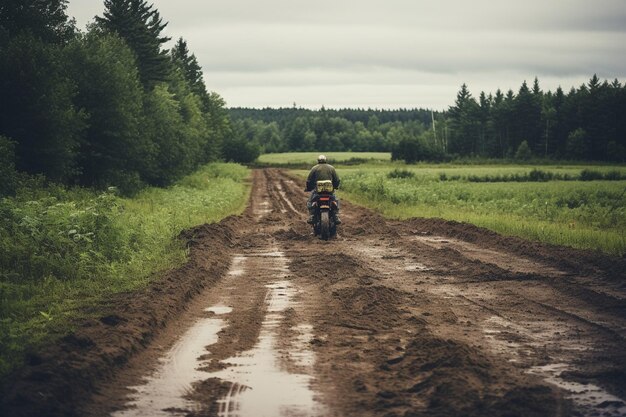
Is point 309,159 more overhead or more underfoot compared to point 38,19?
more underfoot

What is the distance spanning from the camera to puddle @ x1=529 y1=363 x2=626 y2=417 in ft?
18.4

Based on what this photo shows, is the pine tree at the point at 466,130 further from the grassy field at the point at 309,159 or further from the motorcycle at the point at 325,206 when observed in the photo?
the motorcycle at the point at 325,206

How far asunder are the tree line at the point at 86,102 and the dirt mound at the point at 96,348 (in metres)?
14.8

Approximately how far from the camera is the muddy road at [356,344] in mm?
5871

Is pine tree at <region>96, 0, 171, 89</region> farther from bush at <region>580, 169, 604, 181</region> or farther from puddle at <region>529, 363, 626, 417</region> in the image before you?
puddle at <region>529, 363, 626, 417</region>

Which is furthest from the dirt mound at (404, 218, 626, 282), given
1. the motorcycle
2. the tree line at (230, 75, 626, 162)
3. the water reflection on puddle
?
the tree line at (230, 75, 626, 162)

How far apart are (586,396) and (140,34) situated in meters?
52.9

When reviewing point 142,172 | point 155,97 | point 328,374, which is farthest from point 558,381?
point 155,97

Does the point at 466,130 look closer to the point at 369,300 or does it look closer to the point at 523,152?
the point at 523,152

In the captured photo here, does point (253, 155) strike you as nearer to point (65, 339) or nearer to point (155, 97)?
point (155, 97)

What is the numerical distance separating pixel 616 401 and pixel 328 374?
264cm

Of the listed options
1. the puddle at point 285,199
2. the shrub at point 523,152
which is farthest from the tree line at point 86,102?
the shrub at point 523,152

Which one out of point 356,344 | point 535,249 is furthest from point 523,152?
point 356,344

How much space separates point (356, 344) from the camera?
7914 millimetres
